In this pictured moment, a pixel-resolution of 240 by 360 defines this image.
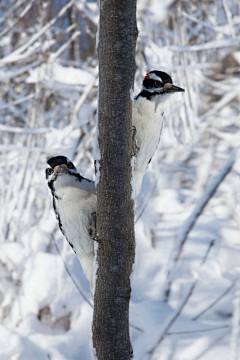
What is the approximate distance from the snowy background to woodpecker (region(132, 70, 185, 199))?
28.7 inches

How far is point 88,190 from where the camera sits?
2.25m

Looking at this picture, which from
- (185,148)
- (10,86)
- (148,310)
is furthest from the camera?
(10,86)

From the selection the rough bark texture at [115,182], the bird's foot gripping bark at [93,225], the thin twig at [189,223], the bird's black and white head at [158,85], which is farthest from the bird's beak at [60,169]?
the thin twig at [189,223]

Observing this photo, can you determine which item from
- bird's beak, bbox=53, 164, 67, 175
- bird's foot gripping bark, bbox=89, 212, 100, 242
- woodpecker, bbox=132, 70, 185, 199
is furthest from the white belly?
bird's beak, bbox=53, 164, 67, 175

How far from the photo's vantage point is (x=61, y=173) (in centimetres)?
235

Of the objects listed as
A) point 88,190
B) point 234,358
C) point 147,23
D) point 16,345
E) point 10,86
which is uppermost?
point 147,23

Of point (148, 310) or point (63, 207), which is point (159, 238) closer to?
point (148, 310)

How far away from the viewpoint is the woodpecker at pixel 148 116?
2.26m

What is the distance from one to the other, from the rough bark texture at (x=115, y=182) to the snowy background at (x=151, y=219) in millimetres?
953

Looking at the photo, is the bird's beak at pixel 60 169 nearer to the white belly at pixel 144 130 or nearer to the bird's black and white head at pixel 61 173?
the bird's black and white head at pixel 61 173

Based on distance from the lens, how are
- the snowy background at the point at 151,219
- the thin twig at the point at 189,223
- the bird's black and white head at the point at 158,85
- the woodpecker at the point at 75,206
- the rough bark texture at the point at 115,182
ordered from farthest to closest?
the snowy background at the point at 151,219, the thin twig at the point at 189,223, the bird's black and white head at the point at 158,85, the woodpecker at the point at 75,206, the rough bark texture at the point at 115,182

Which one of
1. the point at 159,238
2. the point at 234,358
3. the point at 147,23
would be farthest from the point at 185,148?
the point at 234,358

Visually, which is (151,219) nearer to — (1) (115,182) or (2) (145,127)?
(2) (145,127)

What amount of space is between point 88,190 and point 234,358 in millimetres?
1009
